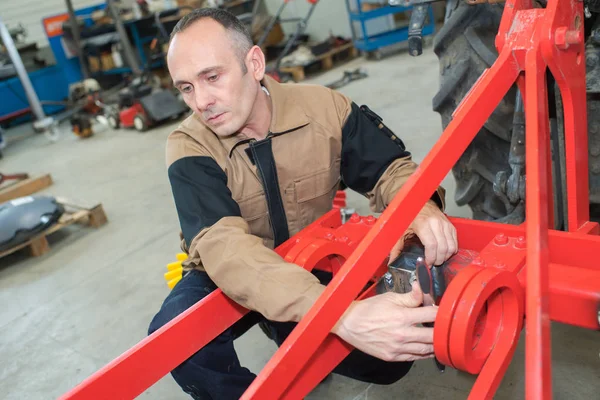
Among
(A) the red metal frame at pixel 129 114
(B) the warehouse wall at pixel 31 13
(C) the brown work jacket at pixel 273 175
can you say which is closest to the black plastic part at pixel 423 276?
(C) the brown work jacket at pixel 273 175

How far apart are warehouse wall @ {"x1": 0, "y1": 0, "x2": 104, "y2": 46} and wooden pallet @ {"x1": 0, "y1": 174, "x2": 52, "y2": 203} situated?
571 cm

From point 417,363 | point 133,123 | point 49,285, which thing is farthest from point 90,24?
point 417,363

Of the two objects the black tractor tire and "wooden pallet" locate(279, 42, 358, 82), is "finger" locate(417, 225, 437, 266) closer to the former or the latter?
the black tractor tire

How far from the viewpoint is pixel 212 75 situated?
159 cm

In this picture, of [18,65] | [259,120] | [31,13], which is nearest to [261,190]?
[259,120]

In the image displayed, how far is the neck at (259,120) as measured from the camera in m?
1.74

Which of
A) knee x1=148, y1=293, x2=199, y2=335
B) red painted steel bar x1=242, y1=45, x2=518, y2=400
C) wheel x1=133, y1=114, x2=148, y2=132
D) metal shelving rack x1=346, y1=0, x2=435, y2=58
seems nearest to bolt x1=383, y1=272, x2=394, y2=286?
red painted steel bar x1=242, y1=45, x2=518, y2=400

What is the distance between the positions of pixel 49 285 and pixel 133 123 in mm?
3864

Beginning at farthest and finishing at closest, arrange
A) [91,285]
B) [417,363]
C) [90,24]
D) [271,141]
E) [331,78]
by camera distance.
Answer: [90,24] < [331,78] < [91,285] < [417,363] < [271,141]

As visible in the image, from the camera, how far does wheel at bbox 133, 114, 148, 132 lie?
652 cm

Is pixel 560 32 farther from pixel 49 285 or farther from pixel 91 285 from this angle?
pixel 49 285

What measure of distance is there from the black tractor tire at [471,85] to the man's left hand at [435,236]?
58 cm

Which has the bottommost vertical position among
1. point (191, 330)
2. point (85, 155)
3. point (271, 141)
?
point (85, 155)

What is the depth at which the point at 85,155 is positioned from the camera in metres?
6.14
